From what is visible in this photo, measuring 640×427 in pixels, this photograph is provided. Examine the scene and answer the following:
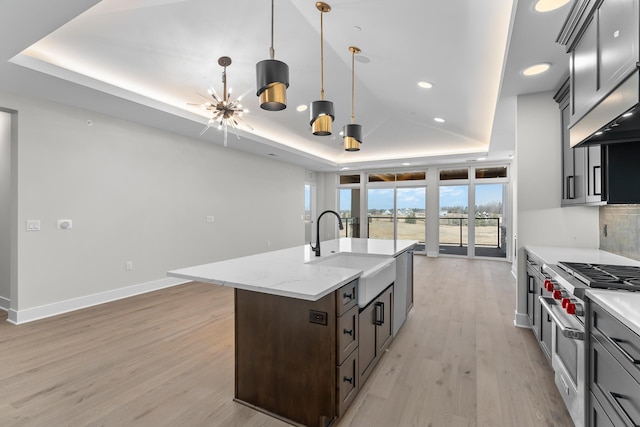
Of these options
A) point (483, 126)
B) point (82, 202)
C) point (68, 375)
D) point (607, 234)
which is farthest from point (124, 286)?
point (483, 126)

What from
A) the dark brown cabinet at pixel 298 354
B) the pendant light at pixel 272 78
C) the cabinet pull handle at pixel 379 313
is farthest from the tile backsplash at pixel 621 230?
the pendant light at pixel 272 78

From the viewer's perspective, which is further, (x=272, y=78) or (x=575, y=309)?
(x=272, y=78)

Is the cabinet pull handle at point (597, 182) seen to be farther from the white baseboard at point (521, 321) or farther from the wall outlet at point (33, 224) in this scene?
the wall outlet at point (33, 224)

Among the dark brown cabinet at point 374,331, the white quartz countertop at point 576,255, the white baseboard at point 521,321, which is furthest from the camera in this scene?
the white baseboard at point 521,321

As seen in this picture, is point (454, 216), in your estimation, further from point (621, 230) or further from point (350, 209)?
point (621, 230)

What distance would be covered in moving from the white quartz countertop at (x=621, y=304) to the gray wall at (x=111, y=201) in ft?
16.7

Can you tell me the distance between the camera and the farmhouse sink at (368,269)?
202cm

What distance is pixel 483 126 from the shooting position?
534 cm

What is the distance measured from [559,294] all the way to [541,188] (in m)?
1.76

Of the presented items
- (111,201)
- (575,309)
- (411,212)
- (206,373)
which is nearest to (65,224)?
(111,201)

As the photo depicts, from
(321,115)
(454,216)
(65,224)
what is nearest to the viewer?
(321,115)

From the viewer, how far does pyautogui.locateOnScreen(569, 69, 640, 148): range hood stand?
121 cm

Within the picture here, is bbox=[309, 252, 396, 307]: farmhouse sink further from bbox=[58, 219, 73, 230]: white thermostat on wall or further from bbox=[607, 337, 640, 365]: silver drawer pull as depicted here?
bbox=[58, 219, 73, 230]: white thermostat on wall

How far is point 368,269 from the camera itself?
213cm
